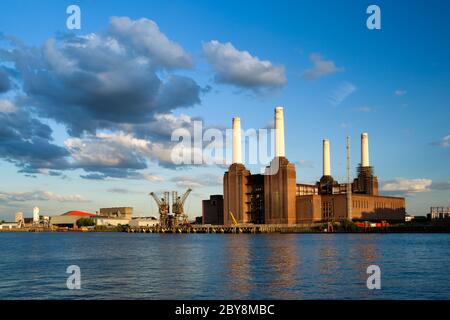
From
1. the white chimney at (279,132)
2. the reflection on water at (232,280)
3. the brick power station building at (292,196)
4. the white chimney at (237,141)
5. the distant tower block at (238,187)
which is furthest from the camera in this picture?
the distant tower block at (238,187)

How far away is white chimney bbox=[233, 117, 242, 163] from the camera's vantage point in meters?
160

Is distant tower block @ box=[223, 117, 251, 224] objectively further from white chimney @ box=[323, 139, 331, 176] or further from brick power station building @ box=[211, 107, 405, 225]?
white chimney @ box=[323, 139, 331, 176]

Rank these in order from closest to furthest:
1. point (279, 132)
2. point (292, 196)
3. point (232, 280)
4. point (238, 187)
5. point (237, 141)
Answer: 1. point (232, 280)
2. point (279, 132)
3. point (292, 196)
4. point (237, 141)
5. point (238, 187)

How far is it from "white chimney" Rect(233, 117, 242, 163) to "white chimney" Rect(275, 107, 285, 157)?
45.8 feet

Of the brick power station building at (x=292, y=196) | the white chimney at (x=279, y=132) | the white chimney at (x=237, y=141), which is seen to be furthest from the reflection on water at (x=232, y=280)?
the white chimney at (x=237, y=141)

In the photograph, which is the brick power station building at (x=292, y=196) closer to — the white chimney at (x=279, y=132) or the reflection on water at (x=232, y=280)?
the white chimney at (x=279, y=132)

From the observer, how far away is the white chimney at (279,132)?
148625 mm

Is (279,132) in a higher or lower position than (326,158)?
higher

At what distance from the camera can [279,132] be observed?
14988 centimetres

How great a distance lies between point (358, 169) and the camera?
17288 centimetres

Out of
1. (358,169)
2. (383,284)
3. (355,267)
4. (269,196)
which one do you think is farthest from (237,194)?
(383,284)

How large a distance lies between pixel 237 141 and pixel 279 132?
18705mm

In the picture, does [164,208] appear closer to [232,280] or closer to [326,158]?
[326,158]

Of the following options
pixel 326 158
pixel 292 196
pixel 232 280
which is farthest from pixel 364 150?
pixel 232 280
